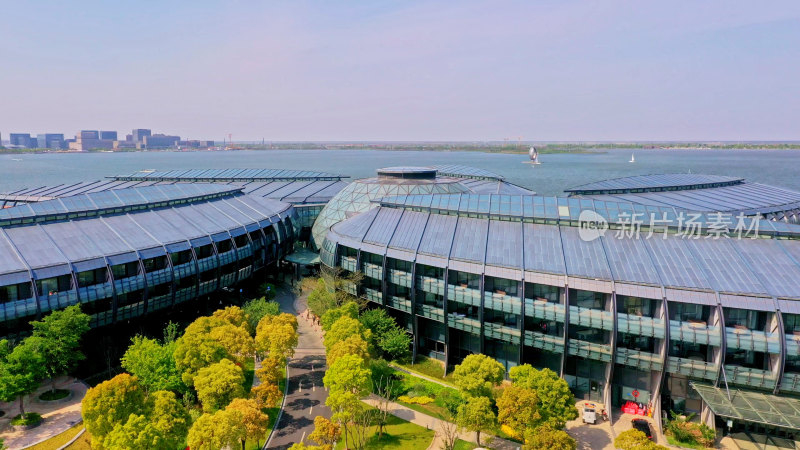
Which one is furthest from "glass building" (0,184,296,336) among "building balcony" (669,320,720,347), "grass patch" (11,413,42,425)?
"building balcony" (669,320,720,347)

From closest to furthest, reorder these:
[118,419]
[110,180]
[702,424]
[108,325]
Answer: [118,419], [702,424], [108,325], [110,180]

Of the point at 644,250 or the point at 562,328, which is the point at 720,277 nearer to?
the point at 644,250

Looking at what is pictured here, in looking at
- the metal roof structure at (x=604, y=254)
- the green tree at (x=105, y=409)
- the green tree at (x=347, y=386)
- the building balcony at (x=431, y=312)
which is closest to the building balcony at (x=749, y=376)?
the metal roof structure at (x=604, y=254)

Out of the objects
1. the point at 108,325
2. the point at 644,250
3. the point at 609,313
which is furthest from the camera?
the point at 108,325

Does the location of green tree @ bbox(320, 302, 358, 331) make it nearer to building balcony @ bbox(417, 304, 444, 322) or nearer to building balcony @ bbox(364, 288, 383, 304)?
building balcony @ bbox(364, 288, 383, 304)

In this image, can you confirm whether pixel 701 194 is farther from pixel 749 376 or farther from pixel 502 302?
pixel 502 302

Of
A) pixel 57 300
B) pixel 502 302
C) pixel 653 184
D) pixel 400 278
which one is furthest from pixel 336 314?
pixel 653 184

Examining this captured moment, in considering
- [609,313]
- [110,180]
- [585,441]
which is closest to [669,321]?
[609,313]
